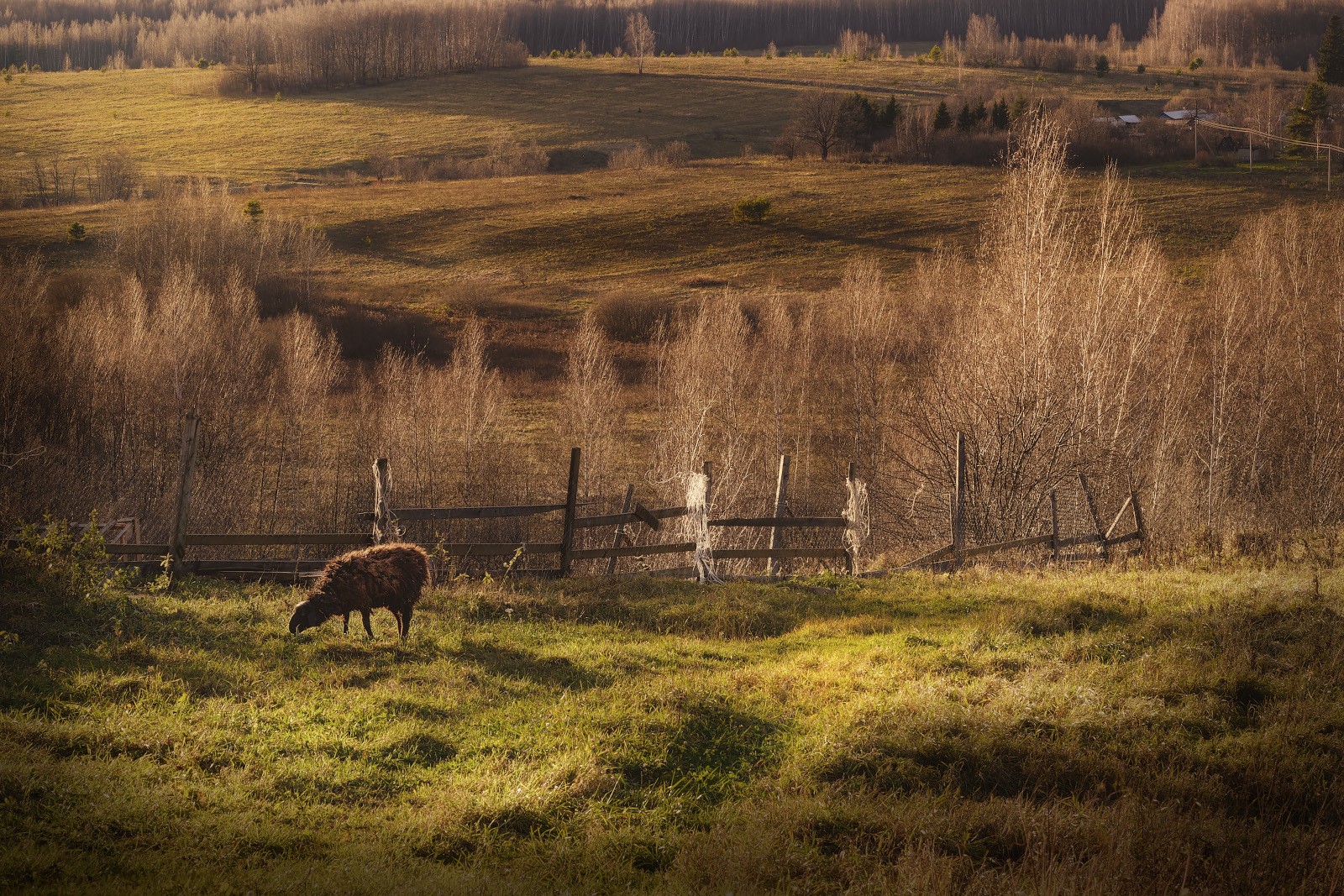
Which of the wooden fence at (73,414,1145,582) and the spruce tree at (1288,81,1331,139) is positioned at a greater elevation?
the spruce tree at (1288,81,1331,139)

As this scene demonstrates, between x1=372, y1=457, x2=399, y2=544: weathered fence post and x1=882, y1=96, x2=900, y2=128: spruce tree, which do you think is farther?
x1=882, y1=96, x2=900, y2=128: spruce tree

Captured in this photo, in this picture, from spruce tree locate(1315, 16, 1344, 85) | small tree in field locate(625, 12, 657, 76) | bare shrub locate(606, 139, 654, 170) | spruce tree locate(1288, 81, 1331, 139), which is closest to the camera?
spruce tree locate(1288, 81, 1331, 139)

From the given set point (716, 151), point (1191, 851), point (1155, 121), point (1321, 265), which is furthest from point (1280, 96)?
point (1191, 851)

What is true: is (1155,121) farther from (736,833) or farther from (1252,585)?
(736,833)

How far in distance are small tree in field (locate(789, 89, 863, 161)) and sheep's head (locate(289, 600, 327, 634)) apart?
90.1 meters

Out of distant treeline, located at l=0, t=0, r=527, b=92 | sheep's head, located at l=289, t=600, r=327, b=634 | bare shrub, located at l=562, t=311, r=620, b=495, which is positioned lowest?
bare shrub, located at l=562, t=311, r=620, b=495

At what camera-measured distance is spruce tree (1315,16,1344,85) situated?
90375 mm

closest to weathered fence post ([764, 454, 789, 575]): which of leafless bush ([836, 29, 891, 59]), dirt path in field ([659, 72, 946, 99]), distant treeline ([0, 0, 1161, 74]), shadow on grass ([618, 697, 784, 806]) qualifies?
shadow on grass ([618, 697, 784, 806])

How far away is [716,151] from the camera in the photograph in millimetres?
98000

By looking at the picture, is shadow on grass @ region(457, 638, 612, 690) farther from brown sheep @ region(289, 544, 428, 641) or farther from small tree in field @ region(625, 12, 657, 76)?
small tree in field @ region(625, 12, 657, 76)

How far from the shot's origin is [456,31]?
134m

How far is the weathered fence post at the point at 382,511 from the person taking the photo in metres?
12.4

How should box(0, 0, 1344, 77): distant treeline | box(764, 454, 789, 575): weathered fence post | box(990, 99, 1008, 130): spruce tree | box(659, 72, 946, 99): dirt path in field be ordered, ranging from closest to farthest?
box(764, 454, 789, 575): weathered fence post < box(990, 99, 1008, 130): spruce tree < box(659, 72, 946, 99): dirt path in field < box(0, 0, 1344, 77): distant treeline

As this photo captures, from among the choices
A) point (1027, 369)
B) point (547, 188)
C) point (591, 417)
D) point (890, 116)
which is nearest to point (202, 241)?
point (547, 188)
